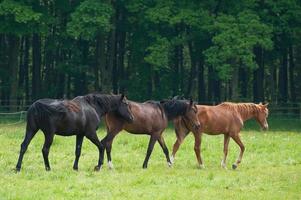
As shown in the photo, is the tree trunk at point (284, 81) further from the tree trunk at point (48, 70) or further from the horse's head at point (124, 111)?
the horse's head at point (124, 111)

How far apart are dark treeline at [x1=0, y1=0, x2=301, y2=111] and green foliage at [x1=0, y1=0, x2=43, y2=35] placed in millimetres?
54

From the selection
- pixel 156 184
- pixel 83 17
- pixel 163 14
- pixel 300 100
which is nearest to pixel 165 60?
pixel 163 14

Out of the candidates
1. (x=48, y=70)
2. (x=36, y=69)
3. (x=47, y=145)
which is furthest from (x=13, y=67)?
→ (x=47, y=145)

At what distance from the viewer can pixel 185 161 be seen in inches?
699

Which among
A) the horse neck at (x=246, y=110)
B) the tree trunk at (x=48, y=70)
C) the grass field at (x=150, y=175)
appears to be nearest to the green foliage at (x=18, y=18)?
the tree trunk at (x=48, y=70)

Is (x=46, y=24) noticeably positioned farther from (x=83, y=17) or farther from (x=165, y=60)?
(x=165, y=60)

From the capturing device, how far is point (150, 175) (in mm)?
14547

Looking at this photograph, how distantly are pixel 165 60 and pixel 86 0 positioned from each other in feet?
17.7

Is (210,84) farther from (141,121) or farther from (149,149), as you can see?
(149,149)

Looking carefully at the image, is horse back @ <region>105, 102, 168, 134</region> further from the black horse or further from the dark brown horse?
the black horse

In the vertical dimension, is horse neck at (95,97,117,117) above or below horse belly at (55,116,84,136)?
above

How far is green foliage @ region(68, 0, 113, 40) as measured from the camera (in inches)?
1404

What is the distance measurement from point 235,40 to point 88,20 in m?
7.73

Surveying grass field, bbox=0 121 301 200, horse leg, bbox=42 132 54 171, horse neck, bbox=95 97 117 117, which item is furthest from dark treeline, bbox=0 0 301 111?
horse leg, bbox=42 132 54 171
